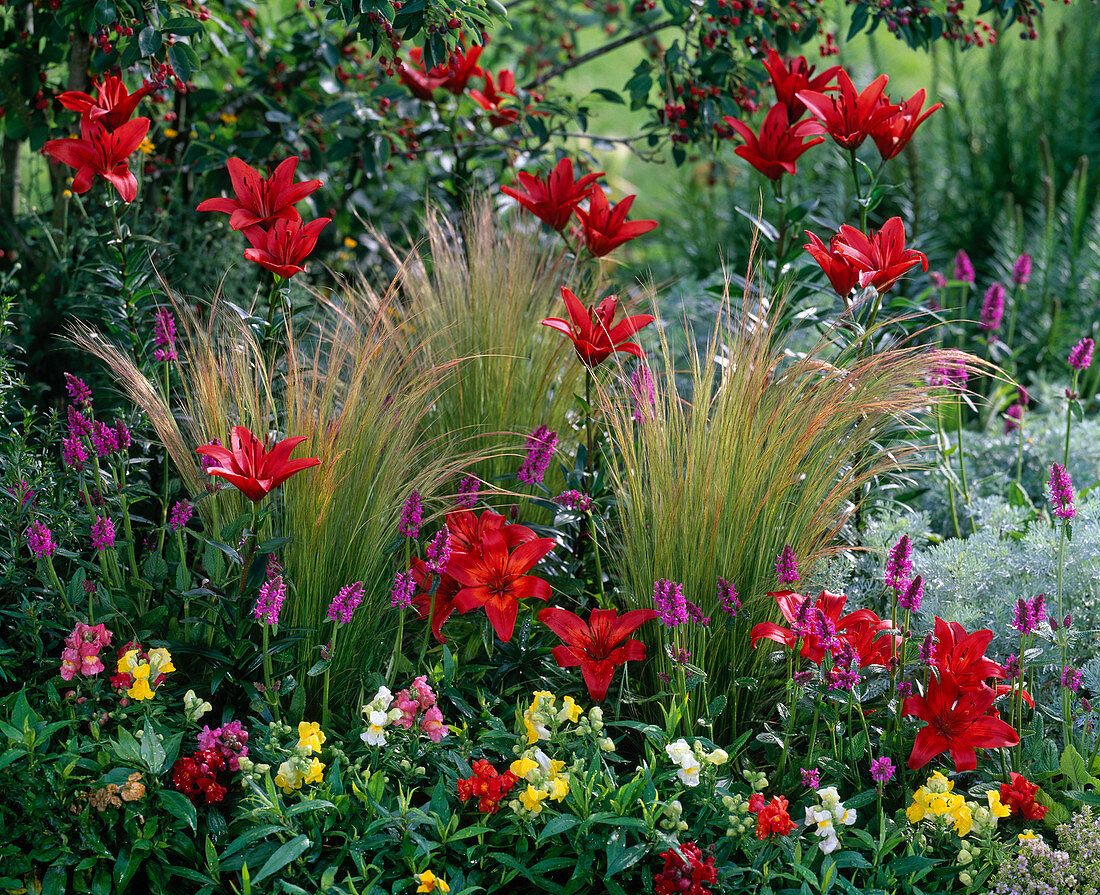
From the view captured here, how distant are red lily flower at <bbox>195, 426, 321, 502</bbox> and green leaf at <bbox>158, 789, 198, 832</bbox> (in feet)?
1.67

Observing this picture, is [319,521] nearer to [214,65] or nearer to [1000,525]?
[1000,525]

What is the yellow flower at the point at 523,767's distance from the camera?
1678mm

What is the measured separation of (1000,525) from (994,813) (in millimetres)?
1026

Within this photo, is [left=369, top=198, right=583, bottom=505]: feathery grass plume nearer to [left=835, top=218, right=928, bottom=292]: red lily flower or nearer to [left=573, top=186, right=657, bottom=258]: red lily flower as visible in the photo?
[left=573, top=186, right=657, bottom=258]: red lily flower

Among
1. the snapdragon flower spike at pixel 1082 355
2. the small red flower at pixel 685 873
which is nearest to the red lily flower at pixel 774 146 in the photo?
the snapdragon flower spike at pixel 1082 355

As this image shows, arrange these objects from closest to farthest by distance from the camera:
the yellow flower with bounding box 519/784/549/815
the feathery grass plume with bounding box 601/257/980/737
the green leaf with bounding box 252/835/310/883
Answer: the green leaf with bounding box 252/835/310/883 < the yellow flower with bounding box 519/784/549/815 < the feathery grass plume with bounding box 601/257/980/737

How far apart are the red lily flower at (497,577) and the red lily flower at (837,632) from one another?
0.42m

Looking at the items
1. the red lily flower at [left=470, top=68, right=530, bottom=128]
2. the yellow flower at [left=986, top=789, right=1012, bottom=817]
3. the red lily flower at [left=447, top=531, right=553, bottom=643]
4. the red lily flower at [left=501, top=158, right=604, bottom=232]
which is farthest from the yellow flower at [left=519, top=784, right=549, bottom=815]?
the red lily flower at [left=470, top=68, right=530, bottom=128]

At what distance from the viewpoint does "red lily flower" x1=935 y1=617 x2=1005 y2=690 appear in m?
1.76

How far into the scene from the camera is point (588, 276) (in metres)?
3.24

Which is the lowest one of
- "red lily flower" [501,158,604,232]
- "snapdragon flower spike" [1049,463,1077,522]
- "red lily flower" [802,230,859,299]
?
"snapdragon flower spike" [1049,463,1077,522]

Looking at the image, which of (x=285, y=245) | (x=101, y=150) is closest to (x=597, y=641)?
(x=285, y=245)

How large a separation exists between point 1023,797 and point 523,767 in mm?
895

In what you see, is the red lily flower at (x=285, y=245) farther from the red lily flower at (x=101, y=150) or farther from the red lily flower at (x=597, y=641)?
the red lily flower at (x=597, y=641)
